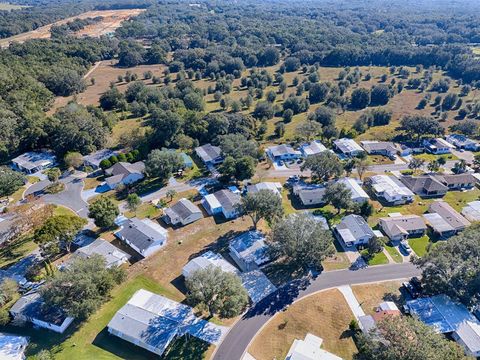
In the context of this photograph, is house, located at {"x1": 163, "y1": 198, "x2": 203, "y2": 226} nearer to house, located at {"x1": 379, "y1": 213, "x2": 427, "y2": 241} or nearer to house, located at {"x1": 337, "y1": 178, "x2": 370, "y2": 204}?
house, located at {"x1": 337, "y1": 178, "x2": 370, "y2": 204}

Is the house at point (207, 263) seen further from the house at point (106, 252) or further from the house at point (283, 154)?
the house at point (283, 154)

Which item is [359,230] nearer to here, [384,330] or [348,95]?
[384,330]

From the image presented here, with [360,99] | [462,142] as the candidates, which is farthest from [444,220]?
[360,99]

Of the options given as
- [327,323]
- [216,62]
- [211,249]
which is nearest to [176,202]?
[211,249]

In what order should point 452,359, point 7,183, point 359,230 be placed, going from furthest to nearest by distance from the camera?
point 7,183
point 359,230
point 452,359

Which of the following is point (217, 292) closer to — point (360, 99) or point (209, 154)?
point (209, 154)

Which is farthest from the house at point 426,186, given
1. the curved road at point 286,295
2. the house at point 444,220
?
the curved road at point 286,295

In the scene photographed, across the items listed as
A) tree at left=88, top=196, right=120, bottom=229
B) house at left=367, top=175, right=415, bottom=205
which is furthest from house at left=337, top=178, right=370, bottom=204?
tree at left=88, top=196, right=120, bottom=229
